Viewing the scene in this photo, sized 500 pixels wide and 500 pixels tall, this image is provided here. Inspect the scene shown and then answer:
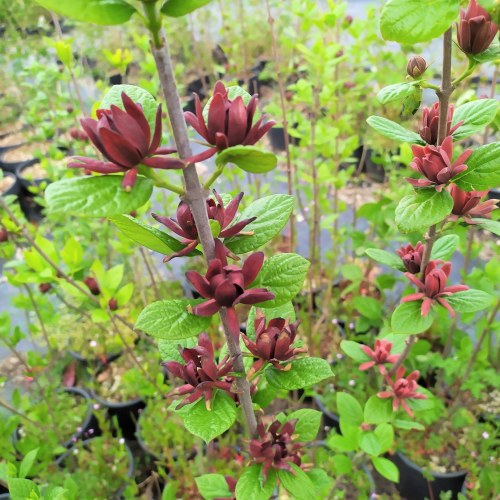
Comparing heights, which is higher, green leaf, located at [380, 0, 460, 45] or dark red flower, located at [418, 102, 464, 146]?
green leaf, located at [380, 0, 460, 45]

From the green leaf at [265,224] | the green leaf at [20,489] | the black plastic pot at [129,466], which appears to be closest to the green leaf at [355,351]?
the green leaf at [265,224]

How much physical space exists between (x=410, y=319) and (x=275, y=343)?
1.19 feet

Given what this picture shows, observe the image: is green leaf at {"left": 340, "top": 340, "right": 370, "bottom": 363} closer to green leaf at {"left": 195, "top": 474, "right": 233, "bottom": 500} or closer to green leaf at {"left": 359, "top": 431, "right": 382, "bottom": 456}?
green leaf at {"left": 359, "top": 431, "right": 382, "bottom": 456}

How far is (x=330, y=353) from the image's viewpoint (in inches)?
96.7

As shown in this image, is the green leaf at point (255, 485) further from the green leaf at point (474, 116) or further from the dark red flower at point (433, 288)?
the green leaf at point (474, 116)

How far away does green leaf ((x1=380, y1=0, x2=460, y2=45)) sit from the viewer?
0.52 metres

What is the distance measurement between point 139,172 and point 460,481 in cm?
190

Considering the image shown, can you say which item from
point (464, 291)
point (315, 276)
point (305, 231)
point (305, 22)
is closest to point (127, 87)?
point (464, 291)

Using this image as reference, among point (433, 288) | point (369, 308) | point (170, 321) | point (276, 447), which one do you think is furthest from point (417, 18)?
point (369, 308)

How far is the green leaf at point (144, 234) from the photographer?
1.96ft

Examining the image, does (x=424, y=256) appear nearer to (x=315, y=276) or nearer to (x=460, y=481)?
(x=460, y=481)

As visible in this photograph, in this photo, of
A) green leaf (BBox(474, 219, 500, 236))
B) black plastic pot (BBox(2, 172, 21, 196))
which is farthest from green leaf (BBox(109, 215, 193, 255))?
black plastic pot (BBox(2, 172, 21, 196))

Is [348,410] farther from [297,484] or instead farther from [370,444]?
[297,484]

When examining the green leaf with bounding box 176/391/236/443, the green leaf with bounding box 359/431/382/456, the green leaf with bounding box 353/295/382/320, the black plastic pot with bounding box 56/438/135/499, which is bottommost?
the black plastic pot with bounding box 56/438/135/499
